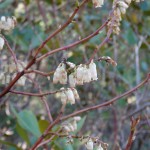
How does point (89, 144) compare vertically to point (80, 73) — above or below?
below

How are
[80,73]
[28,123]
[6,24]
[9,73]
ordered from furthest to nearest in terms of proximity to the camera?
[28,123] < [9,73] < [6,24] < [80,73]

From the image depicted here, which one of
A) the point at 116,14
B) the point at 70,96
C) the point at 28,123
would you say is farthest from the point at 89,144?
the point at 28,123

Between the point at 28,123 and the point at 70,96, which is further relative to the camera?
the point at 28,123

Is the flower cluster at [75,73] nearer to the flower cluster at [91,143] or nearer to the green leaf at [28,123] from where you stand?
the flower cluster at [91,143]

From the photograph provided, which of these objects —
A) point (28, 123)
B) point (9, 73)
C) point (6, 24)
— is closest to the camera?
point (6, 24)

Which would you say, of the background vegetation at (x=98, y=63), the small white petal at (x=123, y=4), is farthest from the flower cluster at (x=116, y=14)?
the background vegetation at (x=98, y=63)

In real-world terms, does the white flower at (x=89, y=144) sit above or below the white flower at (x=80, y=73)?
below

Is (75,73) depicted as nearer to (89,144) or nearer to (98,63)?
(89,144)

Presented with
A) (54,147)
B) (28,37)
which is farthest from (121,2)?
(28,37)

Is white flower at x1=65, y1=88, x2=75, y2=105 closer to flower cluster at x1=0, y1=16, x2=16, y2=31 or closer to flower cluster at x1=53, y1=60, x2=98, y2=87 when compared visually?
flower cluster at x1=53, y1=60, x2=98, y2=87

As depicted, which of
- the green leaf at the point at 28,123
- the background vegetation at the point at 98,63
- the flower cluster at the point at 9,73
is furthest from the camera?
the background vegetation at the point at 98,63

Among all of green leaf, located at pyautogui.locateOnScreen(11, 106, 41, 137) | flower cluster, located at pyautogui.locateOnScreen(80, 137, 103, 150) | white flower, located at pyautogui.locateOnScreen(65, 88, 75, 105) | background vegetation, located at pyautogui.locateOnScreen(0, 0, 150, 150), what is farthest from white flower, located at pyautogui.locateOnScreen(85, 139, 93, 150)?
background vegetation, located at pyautogui.locateOnScreen(0, 0, 150, 150)

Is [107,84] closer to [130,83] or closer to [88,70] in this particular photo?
[130,83]

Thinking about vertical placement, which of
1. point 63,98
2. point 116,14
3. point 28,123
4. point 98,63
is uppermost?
point 116,14
